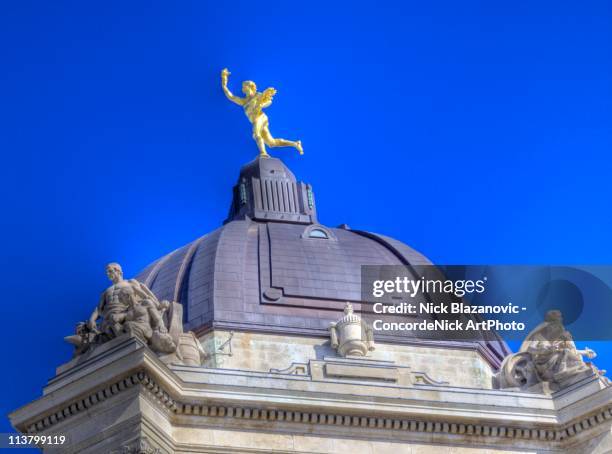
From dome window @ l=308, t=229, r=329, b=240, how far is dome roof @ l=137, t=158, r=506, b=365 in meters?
0.03

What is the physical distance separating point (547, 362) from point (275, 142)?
2048 cm

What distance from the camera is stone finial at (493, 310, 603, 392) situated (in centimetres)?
6000

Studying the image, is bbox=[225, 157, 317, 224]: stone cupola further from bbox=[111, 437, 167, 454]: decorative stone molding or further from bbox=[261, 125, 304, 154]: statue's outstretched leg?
bbox=[111, 437, 167, 454]: decorative stone molding

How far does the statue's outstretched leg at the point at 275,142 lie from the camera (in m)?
77.9

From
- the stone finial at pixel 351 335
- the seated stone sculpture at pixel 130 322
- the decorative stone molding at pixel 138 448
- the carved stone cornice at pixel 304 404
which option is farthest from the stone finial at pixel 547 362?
the decorative stone molding at pixel 138 448

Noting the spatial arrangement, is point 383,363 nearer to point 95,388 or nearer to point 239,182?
point 95,388

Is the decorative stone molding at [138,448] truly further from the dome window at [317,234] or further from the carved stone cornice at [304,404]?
the dome window at [317,234]

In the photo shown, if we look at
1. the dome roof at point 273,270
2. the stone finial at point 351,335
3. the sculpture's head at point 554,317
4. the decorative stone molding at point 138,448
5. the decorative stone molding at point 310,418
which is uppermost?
the dome roof at point 273,270

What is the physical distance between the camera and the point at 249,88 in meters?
76.9

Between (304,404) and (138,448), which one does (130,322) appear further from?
(304,404)

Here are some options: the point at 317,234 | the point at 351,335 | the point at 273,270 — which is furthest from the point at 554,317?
the point at 317,234

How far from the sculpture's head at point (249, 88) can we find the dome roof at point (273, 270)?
3615mm

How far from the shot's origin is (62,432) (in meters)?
55.5

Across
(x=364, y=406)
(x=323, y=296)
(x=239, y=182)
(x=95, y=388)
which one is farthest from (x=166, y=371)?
(x=239, y=182)
